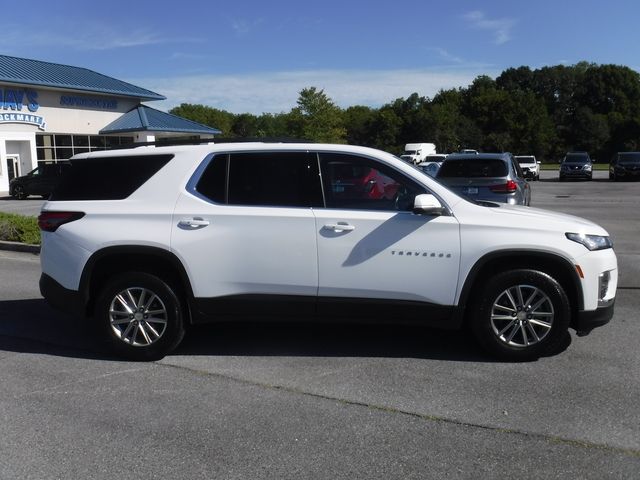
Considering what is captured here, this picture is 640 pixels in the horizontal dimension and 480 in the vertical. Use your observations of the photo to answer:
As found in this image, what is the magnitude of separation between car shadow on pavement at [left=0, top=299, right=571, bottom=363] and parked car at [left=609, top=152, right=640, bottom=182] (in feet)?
103

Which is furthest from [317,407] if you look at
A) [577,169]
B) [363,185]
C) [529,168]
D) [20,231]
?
[529,168]

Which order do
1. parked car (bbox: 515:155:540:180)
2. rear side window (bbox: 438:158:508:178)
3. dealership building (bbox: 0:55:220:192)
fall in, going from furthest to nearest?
parked car (bbox: 515:155:540:180) → dealership building (bbox: 0:55:220:192) → rear side window (bbox: 438:158:508:178)

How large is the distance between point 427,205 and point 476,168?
7846 mm

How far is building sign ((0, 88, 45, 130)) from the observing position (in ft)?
109

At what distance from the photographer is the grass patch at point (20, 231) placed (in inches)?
458

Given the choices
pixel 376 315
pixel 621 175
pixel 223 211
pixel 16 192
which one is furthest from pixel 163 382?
pixel 621 175

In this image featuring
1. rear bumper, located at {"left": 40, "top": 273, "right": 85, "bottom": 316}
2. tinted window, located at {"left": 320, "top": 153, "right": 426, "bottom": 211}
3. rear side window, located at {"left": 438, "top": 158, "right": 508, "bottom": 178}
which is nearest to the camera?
tinted window, located at {"left": 320, "top": 153, "right": 426, "bottom": 211}

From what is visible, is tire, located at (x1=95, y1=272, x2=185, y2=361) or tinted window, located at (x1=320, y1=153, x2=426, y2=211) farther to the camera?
tire, located at (x1=95, y1=272, x2=185, y2=361)

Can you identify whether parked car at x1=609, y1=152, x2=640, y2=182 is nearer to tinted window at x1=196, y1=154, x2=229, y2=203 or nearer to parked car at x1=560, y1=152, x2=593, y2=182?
parked car at x1=560, y1=152, x2=593, y2=182

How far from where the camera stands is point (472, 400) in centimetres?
438

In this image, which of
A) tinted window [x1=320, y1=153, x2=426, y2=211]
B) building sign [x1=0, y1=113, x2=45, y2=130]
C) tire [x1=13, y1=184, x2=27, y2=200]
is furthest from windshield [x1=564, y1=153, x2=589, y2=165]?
tinted window [x1=320, y1=153, x2=426, y2=211]

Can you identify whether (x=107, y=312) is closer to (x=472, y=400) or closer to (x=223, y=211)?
(x=223, y=211)

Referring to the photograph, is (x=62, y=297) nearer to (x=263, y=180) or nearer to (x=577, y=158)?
(x=263, y=180)

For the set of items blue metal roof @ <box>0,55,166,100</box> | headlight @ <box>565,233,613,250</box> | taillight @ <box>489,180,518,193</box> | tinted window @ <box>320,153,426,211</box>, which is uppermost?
blue metal roof @ <box>0,55,166,100</box>
